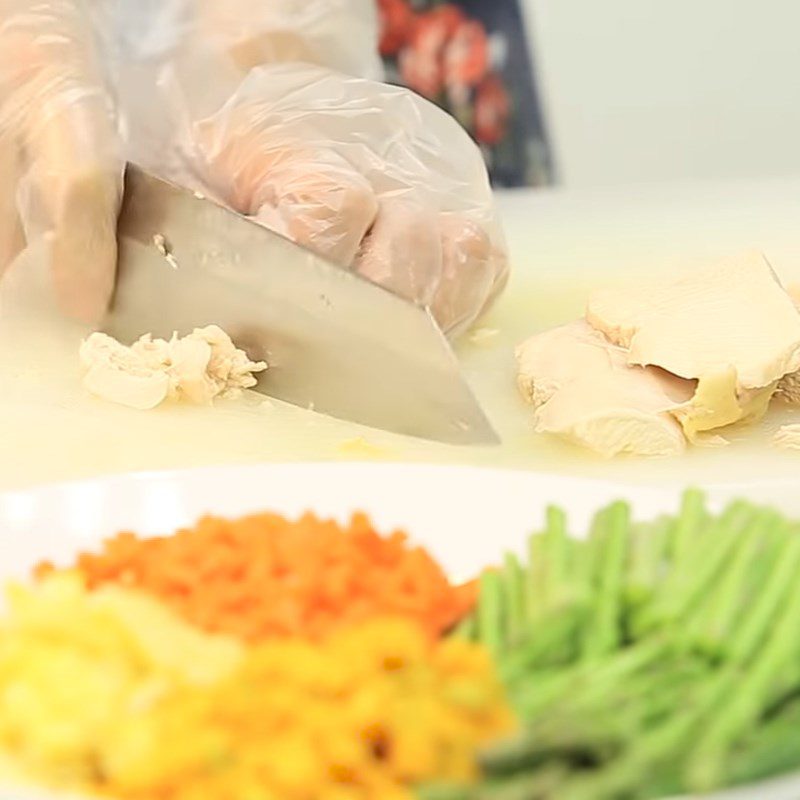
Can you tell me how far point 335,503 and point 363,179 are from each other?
602mm

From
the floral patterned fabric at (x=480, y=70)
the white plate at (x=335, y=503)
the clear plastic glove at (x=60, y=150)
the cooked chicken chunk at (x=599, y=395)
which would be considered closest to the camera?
the white plate at (x=335, y=503)

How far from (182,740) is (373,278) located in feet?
2.91

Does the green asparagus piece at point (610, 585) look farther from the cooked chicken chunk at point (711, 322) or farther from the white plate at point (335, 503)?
the cooked chicken chunk at point (711, 322)

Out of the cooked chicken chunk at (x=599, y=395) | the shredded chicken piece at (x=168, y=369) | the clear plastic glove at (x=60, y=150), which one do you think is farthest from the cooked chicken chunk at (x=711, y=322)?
the clear plastic glove at (x=60, y=150)

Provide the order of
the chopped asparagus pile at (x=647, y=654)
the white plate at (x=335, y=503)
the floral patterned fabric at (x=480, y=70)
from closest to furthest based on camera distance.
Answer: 1. the chopped asparagus pile at (x=647, y=654)
2. the white plate at (x=335, y=503)
3. the floral patterned fabric at (x=480, y=70)

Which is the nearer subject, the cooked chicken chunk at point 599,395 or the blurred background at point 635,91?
the cooked chicken chunk at point 599,395

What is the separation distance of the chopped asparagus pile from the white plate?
0.14 metres

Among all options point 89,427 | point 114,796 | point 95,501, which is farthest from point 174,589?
point 89,427

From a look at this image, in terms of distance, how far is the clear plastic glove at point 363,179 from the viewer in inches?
56.3

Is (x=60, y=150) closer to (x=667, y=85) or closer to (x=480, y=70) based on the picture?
(x=480, y=70)

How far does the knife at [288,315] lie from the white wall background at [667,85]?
1389 mm

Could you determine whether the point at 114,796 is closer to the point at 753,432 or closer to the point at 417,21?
the point at 753,432

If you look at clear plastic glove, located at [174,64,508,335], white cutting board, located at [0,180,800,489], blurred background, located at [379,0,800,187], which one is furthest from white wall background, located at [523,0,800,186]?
clear plastic glove, located at [174,64,508,335]

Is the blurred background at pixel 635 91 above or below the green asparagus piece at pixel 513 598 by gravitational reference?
below
